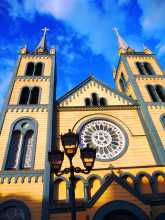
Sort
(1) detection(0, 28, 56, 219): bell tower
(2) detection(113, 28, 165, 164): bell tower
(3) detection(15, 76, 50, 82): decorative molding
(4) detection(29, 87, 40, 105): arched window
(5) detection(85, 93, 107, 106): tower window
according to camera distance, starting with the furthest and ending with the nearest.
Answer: (3) detection(15, 76, 50, 82): decorative molding, (5) detection(85, 93, 107, 106): tower window, (4) detection(29, 87, 40, 105): arched window, (2) detection(113, 28, 165, 164): bell tower, (1) detection(0, 28, 56, 219): bell tower

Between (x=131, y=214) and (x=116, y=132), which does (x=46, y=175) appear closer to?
(x=131, y=214)

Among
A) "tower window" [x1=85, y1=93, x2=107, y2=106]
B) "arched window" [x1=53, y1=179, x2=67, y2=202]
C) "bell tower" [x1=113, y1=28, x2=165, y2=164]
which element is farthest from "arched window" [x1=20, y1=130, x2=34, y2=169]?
A: "bell tower" [x1=113, y1=28, x2=165, y2=164]

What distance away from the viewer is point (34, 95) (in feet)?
66.1

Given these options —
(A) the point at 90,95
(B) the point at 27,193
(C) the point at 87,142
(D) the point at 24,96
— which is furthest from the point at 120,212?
(D) the point at 24,96

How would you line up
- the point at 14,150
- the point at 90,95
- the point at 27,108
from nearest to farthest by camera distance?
the point at 14,150 → the point at 27,108 → the point at 90,95

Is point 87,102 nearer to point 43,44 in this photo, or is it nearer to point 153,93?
point 153,93

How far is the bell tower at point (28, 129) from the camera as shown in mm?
13119

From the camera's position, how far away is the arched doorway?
11758 mm

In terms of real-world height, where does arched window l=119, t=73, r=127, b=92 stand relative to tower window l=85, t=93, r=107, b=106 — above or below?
above

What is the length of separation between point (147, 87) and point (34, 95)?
11057 mm

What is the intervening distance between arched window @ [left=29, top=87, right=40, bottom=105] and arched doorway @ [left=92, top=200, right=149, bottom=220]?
11.1 metres

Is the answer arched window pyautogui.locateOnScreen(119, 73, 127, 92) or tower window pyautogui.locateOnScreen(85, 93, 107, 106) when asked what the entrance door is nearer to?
tower window pyautogui.locateOnScreen(85, 93, 107, 106)

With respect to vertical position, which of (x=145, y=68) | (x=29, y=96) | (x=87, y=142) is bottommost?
(x=87, y=142)

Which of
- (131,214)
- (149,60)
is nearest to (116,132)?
(131,214)
